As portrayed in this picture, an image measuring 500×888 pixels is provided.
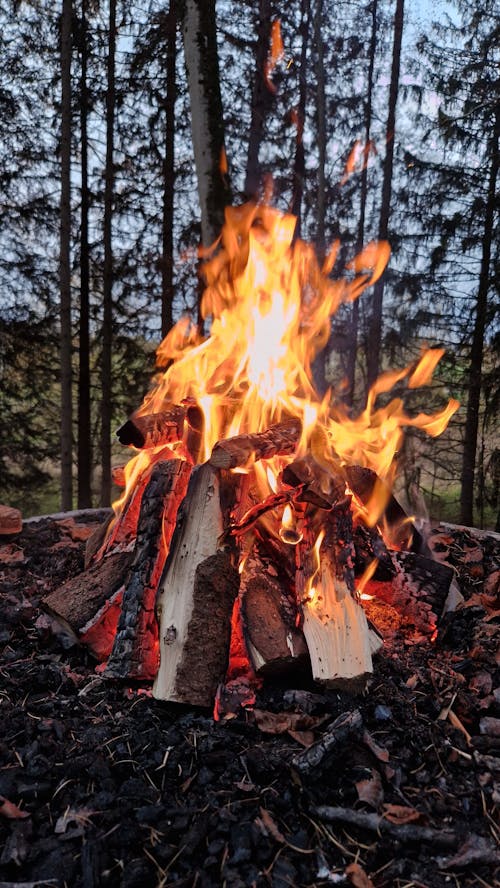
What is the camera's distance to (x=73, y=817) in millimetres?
1776

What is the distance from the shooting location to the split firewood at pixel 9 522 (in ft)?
14.8

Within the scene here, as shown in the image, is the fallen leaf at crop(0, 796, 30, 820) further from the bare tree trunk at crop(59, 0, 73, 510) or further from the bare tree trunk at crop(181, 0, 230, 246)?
the bare tree trunk at crop(59, 0, 73, 510)

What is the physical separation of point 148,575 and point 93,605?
0.40 metres

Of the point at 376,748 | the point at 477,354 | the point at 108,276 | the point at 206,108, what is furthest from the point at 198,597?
the point at 477,354

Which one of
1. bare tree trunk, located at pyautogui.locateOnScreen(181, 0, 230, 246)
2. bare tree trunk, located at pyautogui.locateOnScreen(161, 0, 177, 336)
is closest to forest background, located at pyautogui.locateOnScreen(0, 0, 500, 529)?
bare tree trunk, located at pyautogui.locateOnScreen(161, 0, 177, 336)

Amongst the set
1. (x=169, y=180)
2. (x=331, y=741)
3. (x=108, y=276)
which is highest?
(x=169, y=180)

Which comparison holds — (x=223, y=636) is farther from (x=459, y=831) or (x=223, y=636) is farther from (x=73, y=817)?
(x=459, y=831)

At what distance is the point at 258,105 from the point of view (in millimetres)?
10008

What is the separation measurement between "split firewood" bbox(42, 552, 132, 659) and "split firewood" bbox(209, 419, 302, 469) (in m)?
0.85

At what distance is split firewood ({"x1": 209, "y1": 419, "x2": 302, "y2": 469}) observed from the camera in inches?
117

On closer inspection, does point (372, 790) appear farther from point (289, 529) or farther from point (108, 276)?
point (108, 276)

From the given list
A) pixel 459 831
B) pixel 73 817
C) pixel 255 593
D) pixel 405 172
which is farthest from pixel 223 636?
pixel 405 172

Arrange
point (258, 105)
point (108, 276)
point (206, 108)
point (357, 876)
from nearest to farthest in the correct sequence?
1. point (357, 876)
2. point (206, 108)
3. point (258, 105)
4. point (108, 276)

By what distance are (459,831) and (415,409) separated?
11.9 metres
